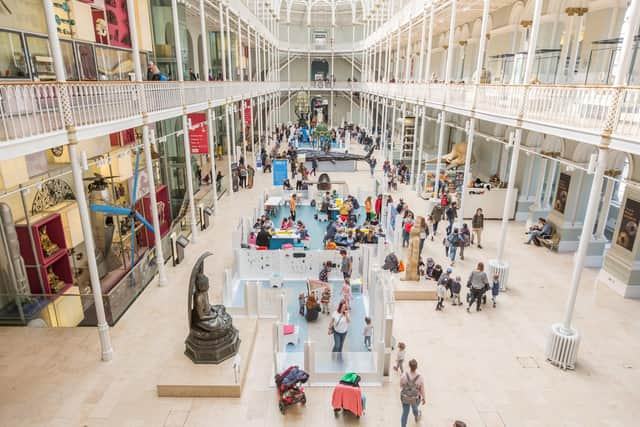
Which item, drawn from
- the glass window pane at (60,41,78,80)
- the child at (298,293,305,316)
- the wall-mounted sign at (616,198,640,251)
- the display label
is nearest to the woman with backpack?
the child at (298,293,305,316)

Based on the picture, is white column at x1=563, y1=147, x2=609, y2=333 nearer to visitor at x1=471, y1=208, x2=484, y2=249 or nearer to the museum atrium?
the museum atrium

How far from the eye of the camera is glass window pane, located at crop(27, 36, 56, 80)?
9938 millimetres

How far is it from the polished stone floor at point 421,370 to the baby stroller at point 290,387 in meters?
0.21

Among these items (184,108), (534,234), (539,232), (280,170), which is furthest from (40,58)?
(539,232)

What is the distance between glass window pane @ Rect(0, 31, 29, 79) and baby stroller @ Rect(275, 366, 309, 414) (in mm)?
8809

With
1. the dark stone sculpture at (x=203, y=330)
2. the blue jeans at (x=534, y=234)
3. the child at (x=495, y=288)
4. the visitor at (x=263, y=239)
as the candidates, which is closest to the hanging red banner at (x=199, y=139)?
the visitor at (x=263, y=239)

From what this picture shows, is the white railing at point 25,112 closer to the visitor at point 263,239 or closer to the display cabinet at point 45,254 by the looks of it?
the display cabinet at point 45,254

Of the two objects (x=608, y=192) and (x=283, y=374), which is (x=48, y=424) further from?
(x=608, y=192)

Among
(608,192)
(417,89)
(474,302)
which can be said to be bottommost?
(474,302)

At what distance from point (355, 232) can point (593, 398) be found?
820 centimetres

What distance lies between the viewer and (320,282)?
10.8 metres

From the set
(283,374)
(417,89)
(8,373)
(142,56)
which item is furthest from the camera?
(417,89)

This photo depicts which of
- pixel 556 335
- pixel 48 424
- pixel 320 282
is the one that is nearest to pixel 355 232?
pixel 320 282

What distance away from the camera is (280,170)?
22.0 meters
